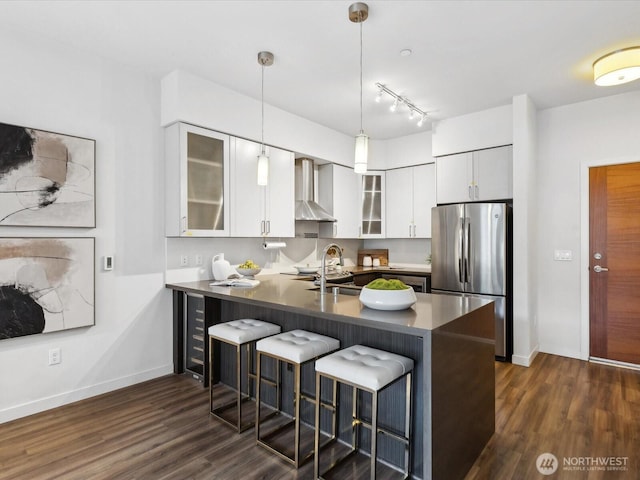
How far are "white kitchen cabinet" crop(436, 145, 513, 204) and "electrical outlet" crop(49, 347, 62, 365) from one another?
4.10 metres

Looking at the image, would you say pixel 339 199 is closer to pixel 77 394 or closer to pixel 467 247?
pixel 467 247

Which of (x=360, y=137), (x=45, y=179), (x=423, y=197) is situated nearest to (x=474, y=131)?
(x=423, y=197)

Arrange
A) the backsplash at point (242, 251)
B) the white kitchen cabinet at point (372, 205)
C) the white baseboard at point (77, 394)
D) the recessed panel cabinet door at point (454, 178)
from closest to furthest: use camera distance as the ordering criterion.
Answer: the white baseboard at point (77, 394)
the backsplash at point (242, 251)
the recessed panel cabinet door at point (454, 178)
the white kitchen cabinet at point (372, 205)

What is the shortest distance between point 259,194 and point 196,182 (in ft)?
2.37

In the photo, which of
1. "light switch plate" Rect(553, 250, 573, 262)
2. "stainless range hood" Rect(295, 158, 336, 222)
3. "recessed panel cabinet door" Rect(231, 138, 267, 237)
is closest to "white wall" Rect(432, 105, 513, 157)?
"light switch plate" Rect(553, 250, 573, 262)

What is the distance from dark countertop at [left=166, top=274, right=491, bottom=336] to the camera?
5.89 feet

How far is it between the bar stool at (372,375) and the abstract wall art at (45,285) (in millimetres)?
2077

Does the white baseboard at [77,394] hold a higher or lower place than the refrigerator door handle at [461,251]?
lower

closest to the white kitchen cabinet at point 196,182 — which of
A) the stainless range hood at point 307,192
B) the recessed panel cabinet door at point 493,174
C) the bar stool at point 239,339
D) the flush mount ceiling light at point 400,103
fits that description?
the bar stool at point 239,339

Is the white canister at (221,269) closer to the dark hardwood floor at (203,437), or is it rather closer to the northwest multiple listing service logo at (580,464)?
the dark hardwood floor at (203,437)

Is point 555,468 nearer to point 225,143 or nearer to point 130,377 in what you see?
point 130,377

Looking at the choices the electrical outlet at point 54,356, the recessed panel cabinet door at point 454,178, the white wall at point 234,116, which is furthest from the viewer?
the recessed panel cabinet door at point 454,178

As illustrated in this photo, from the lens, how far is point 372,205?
530 centimetres

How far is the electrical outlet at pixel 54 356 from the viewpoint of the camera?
272 centimetres
